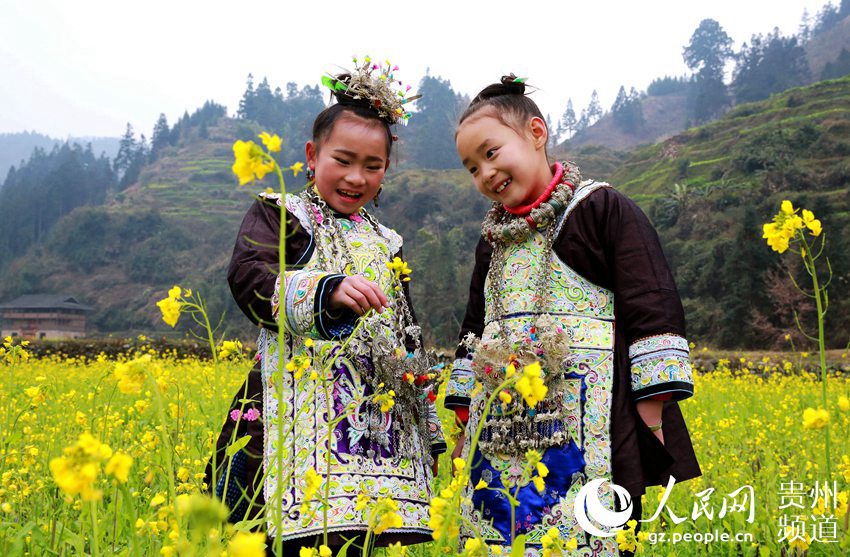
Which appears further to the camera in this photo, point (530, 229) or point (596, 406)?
point (530, 229)

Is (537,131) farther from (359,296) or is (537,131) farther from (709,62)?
(709,62)

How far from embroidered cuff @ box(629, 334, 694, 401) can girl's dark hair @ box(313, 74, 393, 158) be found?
1014 millimetres

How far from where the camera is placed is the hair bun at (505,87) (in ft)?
7.22

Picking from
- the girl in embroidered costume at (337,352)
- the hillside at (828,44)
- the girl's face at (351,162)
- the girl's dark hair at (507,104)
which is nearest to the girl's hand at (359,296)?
the girl in embroidered costume at (337,352)

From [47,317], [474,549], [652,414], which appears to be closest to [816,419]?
[474,549]

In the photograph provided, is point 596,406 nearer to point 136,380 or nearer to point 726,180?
point 136,380

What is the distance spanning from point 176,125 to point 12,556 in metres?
103

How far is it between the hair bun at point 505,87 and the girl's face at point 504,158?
0.47ft

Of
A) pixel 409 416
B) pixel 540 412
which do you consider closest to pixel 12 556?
pixel 409 416

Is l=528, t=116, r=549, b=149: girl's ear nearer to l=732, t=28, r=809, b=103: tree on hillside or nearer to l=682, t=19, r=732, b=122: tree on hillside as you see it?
l=732, t=28, r=809, b=103: tree on hillside

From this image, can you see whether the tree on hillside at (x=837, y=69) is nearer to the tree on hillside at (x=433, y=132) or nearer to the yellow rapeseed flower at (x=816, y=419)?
the tree on hillside at (x=433, y=132)

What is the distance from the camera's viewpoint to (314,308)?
1637 mm

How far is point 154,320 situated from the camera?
1870 inches

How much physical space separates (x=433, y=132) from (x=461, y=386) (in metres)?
73.4
